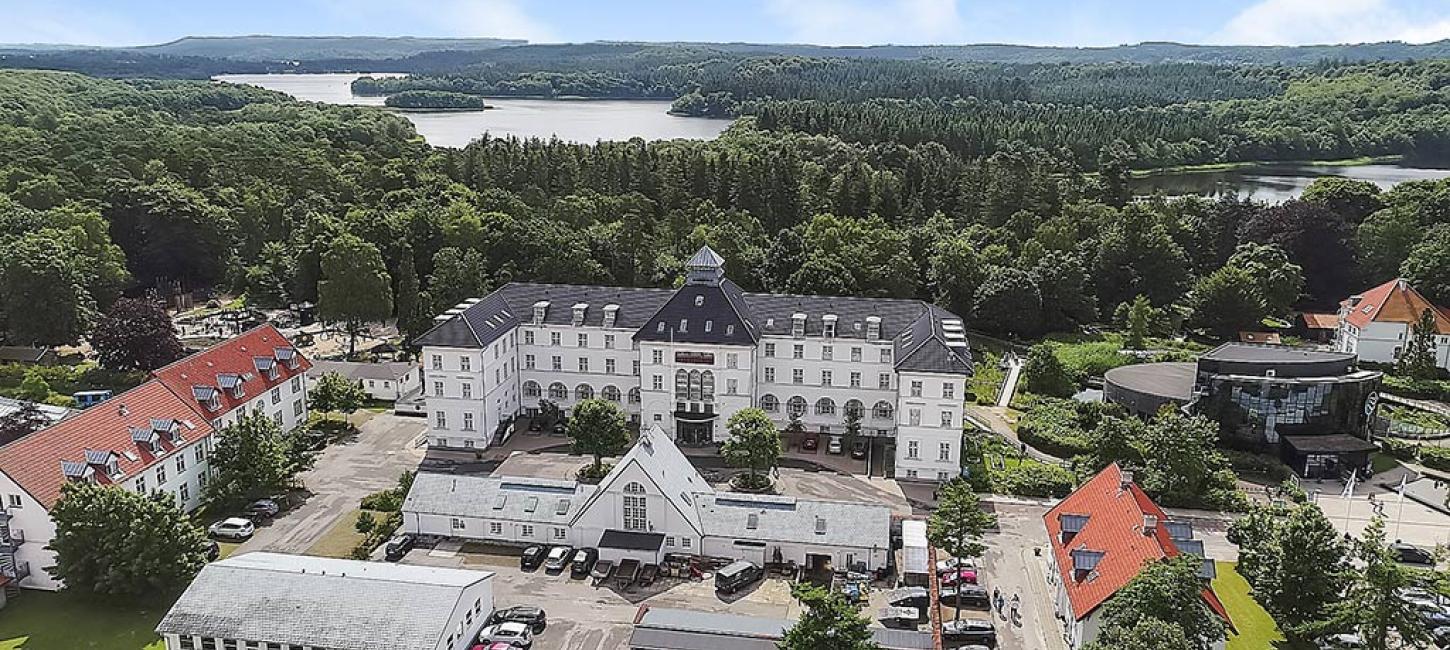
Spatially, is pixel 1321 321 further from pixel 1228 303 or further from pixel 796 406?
pixel 796 406

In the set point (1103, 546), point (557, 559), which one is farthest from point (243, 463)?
point (1103, 546)

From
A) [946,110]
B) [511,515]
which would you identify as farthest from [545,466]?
[946,110]

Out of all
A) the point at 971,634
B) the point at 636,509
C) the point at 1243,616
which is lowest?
the point at 1243,616

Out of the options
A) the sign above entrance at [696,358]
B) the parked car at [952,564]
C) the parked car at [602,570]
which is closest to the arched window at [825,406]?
the sign above entrance at [696,358]

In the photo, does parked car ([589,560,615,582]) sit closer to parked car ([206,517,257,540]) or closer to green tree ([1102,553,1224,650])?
parked car ([206,517,257,540])

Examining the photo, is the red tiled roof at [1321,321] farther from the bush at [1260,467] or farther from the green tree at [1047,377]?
the bush at [1260,467]

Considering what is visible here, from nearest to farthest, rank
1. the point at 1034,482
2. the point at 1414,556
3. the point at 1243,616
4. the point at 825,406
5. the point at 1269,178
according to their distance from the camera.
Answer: the point at 1243,616, the point at 1414,556, the point at 1034,482, the point at 825,406, the point at 1269,178
